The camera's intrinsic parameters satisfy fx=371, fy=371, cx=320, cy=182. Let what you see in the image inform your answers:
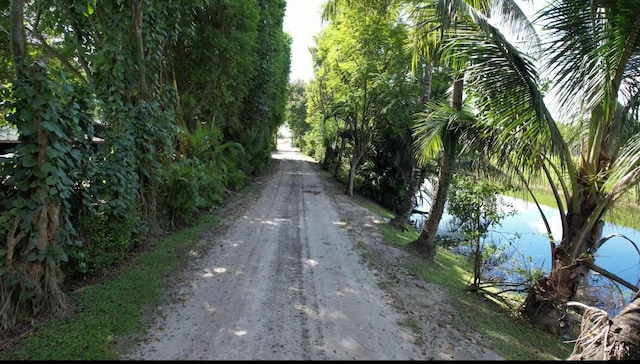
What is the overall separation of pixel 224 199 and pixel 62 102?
949 centimetres

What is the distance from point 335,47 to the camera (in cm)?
1521

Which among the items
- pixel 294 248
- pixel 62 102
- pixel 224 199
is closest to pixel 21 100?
pixel 62 102

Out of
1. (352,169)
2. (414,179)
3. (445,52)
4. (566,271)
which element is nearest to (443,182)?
(414,179)

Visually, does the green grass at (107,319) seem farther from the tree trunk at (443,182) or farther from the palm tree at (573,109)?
the palm tree at (573,109)

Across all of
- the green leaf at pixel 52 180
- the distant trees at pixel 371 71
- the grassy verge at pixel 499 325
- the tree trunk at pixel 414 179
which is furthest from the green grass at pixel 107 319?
the distant trees at pixel 371 71

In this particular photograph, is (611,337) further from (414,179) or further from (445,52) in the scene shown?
(414,179)

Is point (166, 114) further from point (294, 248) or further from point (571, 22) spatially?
point (571, 22)

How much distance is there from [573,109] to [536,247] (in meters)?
8.44

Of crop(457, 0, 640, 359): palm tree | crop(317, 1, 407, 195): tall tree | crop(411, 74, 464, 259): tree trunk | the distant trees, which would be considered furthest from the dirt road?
crop(317, 1, 407, 195): tall tree

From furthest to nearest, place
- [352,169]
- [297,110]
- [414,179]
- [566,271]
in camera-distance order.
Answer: [297,110], [352,169], [414,179], [566,271]

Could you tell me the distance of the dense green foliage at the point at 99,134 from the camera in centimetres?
458

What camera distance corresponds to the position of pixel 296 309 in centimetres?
525

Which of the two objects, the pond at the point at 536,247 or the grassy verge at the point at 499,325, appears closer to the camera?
the grassy verge at the point at 499,325

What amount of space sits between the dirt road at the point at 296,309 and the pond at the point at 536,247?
1.54 m
